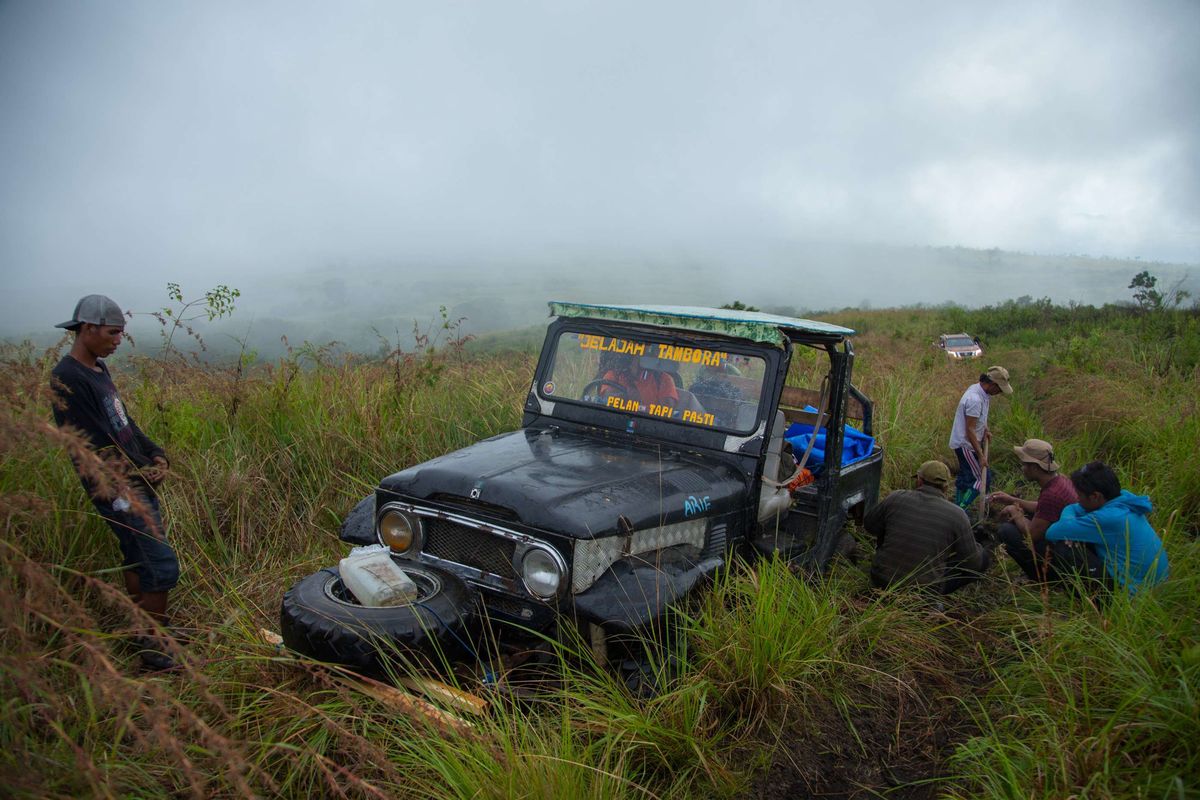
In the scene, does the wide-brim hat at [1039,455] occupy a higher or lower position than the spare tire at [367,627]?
higher

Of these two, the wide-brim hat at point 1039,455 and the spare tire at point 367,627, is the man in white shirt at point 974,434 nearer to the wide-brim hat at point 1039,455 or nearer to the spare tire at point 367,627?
the wide-brim hat at point 1039,455

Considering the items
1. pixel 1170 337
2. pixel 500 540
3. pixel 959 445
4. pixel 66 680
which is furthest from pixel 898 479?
pixel 1170 337

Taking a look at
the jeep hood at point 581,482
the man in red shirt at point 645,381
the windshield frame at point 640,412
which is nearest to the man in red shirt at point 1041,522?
the windshield frame at point 640,412

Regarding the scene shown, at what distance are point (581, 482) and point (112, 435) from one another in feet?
7.80

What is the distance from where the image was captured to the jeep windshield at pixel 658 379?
14.7 feet

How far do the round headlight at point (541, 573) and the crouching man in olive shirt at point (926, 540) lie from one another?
2304mm

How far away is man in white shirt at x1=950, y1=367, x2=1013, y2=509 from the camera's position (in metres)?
7.34

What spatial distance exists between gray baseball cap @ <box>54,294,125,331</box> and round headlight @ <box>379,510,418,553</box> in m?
1.63

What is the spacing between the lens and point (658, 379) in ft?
15.4

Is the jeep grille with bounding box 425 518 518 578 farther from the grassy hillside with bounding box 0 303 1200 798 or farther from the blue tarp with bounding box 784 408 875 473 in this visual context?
the blue tarp with bounding box 784 408 875 473

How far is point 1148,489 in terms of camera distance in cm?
625

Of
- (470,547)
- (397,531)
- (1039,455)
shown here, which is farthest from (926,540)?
(397,531)

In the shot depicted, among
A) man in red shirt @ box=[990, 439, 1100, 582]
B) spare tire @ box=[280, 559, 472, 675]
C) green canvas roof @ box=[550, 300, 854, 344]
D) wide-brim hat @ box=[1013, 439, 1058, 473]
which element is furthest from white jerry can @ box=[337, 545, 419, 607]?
wide-brim hat @ box=[1013, 439, 1058, 473]

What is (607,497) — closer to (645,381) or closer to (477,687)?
(477,687)
